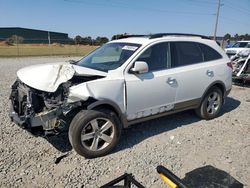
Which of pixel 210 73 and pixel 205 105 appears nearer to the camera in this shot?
pixel 210 73

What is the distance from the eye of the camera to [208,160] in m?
3.71

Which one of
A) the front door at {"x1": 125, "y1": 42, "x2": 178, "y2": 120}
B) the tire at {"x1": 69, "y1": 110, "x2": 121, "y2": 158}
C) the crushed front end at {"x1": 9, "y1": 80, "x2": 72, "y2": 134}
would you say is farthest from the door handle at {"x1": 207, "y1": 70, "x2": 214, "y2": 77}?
the crushed front end at {"x1": 9, "y1": 80, "x2": 72, "y2": 134}

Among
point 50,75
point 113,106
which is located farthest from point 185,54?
point 50,75

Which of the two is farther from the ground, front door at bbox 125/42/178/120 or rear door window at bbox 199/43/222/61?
rear door window at bbox 199/43/222/61

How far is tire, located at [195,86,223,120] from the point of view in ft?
17.1

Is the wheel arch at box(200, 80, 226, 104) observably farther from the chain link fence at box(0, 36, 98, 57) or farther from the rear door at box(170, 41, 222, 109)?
the chain link fence at box(0, 36, 98, 57)

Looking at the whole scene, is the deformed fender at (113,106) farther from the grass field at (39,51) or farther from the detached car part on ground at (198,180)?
the grass field at (39,51)

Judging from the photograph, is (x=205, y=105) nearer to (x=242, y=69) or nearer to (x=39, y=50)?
(x=242, y=69)

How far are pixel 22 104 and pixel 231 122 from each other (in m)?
4.27

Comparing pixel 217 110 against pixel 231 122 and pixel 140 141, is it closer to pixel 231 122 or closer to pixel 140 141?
pixel 231 122

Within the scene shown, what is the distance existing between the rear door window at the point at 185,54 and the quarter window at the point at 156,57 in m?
0.18

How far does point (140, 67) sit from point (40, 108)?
1673mm

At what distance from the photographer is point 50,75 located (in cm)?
360

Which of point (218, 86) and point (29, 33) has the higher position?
point (218, 86)
